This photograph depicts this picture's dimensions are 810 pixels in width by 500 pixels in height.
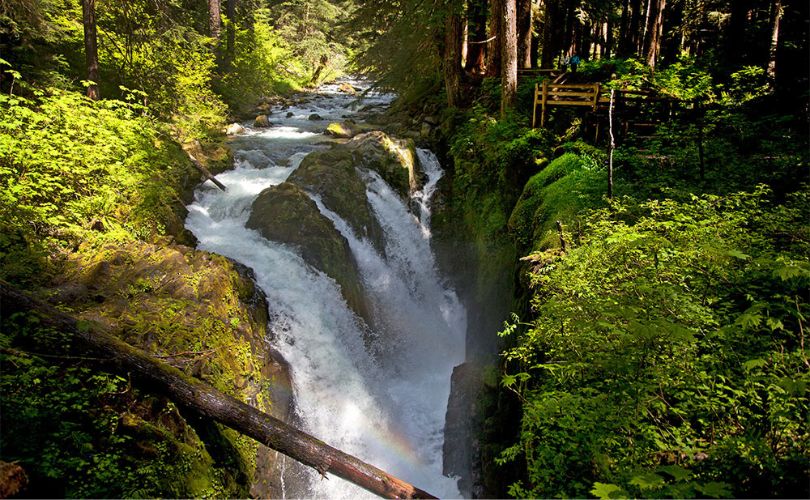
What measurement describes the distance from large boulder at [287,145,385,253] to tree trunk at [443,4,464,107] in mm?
5867

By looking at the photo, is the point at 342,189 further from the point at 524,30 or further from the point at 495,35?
the point at 524,30

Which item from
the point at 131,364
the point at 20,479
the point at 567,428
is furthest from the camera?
the point at 131,364

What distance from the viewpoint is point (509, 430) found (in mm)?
7148

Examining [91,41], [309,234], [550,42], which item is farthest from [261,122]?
[550,42]

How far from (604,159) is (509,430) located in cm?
622

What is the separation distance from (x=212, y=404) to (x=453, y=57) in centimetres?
1573

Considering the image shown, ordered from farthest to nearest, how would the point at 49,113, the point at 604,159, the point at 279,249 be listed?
the point at 279,249
the point at 604,159
the point at 49,113

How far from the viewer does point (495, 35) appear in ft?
48.2

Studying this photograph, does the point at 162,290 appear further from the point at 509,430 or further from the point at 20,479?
the point at 509,430

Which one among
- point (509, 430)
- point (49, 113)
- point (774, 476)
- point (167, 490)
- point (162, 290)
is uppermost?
point (49, 113)

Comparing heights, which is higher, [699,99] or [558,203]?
[699,99]

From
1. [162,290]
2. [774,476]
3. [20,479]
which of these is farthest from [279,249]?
[774,476]

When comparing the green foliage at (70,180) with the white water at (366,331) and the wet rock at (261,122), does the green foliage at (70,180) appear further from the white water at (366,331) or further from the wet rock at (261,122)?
the wet rock at (261,122)

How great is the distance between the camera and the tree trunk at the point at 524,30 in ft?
56.7
